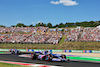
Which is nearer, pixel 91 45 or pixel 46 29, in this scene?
pixel 91 45

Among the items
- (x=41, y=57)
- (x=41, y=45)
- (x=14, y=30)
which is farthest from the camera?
(x=14, y=30)

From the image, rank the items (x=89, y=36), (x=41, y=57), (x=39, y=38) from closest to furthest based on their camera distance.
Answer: (x=41, y=57), (x=89, y=36), (x=39, y=38)

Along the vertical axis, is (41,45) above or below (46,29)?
below

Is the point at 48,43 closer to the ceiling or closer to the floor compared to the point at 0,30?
closer to the floor

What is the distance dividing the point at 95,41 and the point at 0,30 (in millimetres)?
43333

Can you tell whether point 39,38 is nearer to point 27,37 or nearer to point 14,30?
point 27,37

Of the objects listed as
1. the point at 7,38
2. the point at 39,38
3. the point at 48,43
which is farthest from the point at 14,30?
the point at 48,43

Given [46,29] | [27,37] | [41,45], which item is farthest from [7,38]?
[46,29]

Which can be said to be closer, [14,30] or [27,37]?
[27,37]

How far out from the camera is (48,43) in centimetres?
4816

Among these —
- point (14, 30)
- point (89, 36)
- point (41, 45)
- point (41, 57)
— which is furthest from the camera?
point (14, 30)

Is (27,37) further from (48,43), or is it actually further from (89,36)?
(89,36)

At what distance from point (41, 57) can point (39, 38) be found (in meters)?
31.8

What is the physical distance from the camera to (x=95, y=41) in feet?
149
